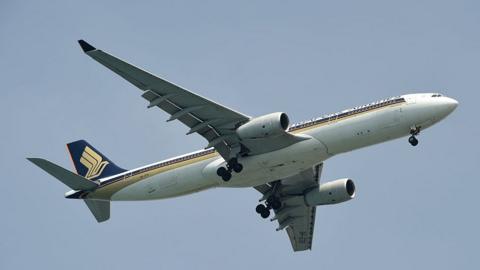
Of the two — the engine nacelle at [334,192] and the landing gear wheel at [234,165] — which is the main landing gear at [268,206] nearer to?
the engine nacelle at [334,192]

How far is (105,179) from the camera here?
61.0m

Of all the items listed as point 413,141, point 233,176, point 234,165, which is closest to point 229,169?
point 234,165

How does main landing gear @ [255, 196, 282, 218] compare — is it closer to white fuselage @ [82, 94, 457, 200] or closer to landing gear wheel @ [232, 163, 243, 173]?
white fuselage @ [82, 94, 457, 200]

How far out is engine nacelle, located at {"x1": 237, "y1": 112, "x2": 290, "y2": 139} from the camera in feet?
173

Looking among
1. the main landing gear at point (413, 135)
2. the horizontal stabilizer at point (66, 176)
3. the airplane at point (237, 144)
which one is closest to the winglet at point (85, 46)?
the airplane at point (237, 144)

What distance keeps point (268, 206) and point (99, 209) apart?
11454 millimetres

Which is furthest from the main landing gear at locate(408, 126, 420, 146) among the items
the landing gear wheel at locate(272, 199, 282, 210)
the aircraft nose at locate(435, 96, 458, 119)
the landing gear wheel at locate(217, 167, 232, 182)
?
the landing gear wheel at locate(272, 199, 282, 210)

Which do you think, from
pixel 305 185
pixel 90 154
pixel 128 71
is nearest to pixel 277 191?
pixel 305 185

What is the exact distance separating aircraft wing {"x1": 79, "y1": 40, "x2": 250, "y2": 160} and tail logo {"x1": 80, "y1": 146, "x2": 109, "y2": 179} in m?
9.62

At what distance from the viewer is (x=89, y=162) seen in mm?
62875

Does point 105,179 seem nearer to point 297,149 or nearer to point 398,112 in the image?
point 297,149

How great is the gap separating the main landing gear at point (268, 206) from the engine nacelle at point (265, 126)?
35.2ft

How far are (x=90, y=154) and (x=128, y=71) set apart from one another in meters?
13.9

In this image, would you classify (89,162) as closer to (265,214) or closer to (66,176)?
(66,176)
